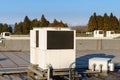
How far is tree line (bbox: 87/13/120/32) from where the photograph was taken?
76.9 meters

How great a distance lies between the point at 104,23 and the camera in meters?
77.8

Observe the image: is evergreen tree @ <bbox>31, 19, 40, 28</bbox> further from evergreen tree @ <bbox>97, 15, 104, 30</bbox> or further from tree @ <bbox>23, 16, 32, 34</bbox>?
evergreen tree @ <bbox>97, 15, 104, 30</bbox>

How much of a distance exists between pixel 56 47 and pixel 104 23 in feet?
219

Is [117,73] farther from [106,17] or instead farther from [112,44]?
[106,17]

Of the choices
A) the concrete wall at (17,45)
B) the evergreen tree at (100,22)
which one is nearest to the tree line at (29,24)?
the evergreen tree at (100,22)

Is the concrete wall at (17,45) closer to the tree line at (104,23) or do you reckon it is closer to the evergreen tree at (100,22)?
the tree line at (104,23)

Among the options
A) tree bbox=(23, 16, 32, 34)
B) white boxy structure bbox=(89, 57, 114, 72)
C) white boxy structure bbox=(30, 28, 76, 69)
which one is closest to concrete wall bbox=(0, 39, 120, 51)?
white boxy structure bbox=(89, 57, 114, 72)

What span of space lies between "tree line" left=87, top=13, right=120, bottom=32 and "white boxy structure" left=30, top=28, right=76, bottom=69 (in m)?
64.7

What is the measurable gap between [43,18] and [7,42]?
51.1 meters

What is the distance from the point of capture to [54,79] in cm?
1145

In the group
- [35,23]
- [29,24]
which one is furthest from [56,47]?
[29,24]

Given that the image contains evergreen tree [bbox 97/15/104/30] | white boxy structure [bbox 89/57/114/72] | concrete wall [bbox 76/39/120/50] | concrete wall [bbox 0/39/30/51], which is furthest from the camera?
evergreen tree [bbox 97/15/104/30]

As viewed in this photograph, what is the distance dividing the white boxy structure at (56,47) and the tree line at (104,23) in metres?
64.7

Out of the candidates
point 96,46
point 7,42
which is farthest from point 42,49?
point 96,46
